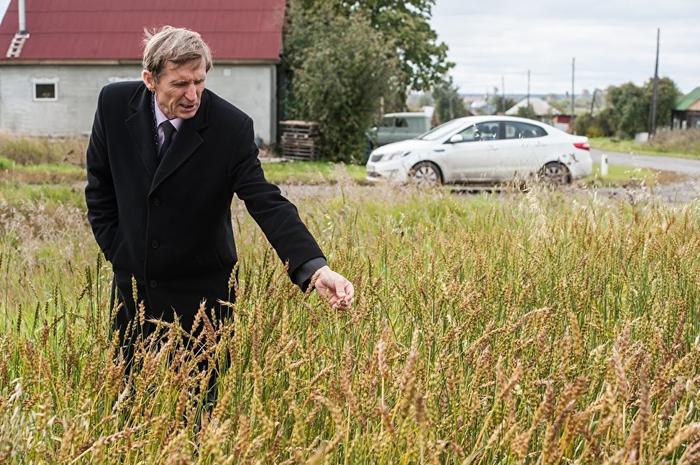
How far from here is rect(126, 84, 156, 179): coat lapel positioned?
3.38m

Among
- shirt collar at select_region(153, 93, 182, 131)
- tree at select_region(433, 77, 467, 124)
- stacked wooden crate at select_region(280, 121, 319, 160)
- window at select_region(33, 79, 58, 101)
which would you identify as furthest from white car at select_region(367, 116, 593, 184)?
tree at select_region(433, 77, 467, 124)

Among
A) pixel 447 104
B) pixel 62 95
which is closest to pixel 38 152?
pixel 62 95

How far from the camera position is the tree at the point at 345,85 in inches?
977

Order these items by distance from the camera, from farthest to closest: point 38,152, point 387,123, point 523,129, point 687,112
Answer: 1. point 687,112
2. point 387,123
3. point 38,152
4. point 523,129

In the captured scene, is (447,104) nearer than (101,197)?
No

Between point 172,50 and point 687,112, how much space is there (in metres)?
67.6

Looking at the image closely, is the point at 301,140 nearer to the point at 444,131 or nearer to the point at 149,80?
the point at 444,131

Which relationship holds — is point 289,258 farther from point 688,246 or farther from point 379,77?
point 379,77

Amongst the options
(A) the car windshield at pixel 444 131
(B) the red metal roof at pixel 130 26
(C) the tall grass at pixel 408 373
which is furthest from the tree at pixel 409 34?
(C) the tall grass at pixel 408 373

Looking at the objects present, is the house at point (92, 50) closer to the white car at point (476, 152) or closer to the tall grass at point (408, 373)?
the white car at point (476, 152)

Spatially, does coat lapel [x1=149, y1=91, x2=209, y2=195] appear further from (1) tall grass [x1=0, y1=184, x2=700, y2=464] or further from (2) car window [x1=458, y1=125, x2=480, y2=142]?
(2) car window [x1=458, y1=125, x2=480, y2=142]

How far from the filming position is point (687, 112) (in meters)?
65.6

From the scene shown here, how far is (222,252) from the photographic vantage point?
3.53 m

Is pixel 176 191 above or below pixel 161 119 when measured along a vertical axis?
below
